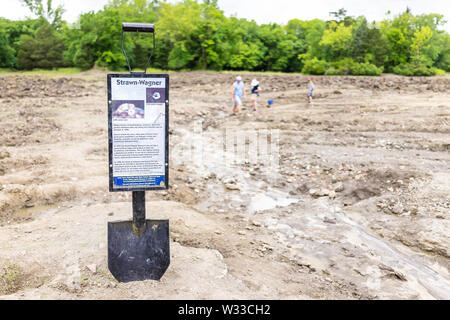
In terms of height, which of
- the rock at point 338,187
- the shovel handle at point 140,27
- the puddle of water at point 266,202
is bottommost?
the puddle of water at point 266,202

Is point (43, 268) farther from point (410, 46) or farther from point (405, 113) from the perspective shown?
point (410, 46)

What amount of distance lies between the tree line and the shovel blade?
134ft

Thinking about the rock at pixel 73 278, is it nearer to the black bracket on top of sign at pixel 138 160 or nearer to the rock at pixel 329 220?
the black bracket on top of sign at pixel 138 160

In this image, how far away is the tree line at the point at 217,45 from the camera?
152ft

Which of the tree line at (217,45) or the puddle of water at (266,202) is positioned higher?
the tree line at (217,45)

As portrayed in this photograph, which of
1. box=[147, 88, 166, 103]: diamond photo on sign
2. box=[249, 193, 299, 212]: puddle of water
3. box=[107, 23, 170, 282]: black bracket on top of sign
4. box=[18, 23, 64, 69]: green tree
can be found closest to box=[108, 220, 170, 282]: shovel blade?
box=[107, 23, 170, 282]: black bracket on top of sign

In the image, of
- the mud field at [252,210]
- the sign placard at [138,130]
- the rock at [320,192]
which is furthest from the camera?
the rock at [320,192]

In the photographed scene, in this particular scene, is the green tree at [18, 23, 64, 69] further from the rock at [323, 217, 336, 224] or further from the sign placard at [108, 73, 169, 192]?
the sign placard at [108, 73, 169, 192]

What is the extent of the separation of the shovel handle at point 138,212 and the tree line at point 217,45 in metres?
40.8

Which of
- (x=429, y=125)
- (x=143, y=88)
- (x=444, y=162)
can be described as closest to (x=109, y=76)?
(x=143, y=88)

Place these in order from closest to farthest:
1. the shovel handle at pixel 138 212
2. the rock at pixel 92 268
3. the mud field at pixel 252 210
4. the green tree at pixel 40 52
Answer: the shovel handle at pixel 138 212 → the rock at pixel 92 268 → the mud field at pixel 252 210 → the green tree at pixel 40 52

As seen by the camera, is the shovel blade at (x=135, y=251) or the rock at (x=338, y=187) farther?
the rock at (x=338, y=187)

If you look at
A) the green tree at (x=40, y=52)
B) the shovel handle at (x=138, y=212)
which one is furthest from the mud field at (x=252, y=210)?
the green tree at (x=40, y=52)

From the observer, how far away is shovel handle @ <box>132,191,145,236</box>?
13.5ft
